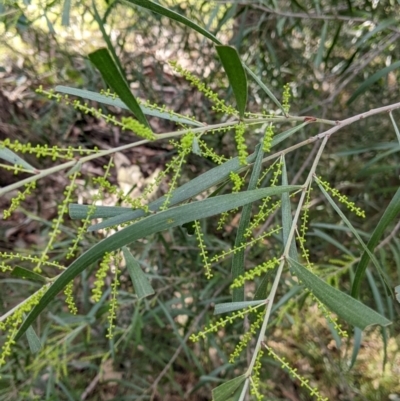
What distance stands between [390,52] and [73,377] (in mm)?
1638

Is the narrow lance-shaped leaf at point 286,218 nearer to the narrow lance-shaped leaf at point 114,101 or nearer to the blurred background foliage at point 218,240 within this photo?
the narrow lance-shaped leaf at point 114,101

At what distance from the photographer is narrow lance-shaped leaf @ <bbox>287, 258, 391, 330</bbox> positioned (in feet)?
1.64

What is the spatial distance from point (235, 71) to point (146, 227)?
0.21m

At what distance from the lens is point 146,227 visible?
1.76ft

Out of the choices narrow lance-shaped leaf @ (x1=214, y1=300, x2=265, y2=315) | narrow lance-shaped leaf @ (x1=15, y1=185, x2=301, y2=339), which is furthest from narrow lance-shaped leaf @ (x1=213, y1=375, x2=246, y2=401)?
narrow lance-shaped leaf @ (x1=15, y1=185, x2=301, y2=339)

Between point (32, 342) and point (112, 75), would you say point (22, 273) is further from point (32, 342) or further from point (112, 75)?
point (112, 75)

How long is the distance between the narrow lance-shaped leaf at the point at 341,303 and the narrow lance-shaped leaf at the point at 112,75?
0.27 m

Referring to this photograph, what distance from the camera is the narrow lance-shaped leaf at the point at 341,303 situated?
50 centimetres

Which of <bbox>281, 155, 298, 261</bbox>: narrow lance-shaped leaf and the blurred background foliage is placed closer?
<bbox>281, 155, 298, 261</bbox>: narrow lance-shaped leaf

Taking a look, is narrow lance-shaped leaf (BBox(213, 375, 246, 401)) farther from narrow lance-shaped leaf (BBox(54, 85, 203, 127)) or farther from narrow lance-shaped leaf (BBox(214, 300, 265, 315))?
narrow lance-shaped leaf (BBox(54, 85, 203, 127))

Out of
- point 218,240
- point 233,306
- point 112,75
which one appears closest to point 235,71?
point 112,75

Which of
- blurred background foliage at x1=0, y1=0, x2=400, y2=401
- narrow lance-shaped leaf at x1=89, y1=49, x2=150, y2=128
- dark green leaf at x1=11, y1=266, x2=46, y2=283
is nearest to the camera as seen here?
narrow lance-shaped leaf at x1=89, y1=49, x2=150, y2=128

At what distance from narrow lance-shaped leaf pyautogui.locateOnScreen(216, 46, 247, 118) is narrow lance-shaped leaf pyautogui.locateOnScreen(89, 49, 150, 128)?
0.11 m

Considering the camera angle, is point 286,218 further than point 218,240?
No
